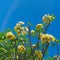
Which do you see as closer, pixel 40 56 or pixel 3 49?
pixel 40 56

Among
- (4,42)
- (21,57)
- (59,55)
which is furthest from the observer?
(4,42)

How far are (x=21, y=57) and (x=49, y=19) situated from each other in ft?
0.97

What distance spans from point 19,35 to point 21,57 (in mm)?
149

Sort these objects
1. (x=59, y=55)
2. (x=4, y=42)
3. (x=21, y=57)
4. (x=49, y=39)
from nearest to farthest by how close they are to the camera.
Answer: (x=49, y=39) < (x=21, y=57) < (x=59, y=55) < (x=4, y=42)

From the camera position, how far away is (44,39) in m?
1.14

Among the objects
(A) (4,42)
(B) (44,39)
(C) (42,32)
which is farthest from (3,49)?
(B) (44,39)

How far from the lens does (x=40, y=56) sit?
3.92ft

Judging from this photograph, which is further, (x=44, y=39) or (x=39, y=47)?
(x=39, y=47)

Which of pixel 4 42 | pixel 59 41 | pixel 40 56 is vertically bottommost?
pixel 40 56

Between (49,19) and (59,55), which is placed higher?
(49,19)

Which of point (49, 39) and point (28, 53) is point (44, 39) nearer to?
point (49, 39)

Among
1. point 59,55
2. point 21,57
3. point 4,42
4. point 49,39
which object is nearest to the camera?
point 49,39

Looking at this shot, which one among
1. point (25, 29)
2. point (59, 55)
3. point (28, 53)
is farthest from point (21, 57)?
point (59, 55)

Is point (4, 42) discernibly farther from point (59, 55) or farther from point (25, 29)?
point (59, 55)
